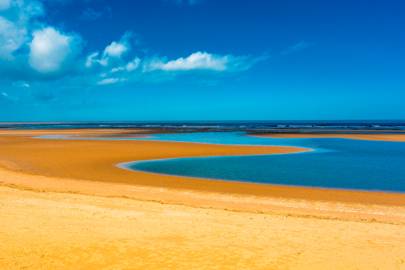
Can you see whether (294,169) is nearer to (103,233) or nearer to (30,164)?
(103,233)

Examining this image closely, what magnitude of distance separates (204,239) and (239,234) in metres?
0.93

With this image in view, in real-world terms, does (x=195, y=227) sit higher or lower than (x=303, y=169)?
higher

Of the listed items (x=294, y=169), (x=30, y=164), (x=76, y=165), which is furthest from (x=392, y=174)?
(x=30, y=164)

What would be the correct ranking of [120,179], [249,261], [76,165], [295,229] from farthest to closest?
1. [76,165]
2. [120,179]
3. [295,229]
4. [249,261]

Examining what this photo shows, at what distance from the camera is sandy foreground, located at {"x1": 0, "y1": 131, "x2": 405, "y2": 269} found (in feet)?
23.9

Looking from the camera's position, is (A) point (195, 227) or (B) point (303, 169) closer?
(A) point (195, 227)

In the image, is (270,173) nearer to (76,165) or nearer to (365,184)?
(365,184)

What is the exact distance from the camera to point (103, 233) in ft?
29.0

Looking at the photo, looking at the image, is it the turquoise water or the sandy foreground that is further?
the turquoise water

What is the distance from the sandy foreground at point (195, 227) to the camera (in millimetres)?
7289

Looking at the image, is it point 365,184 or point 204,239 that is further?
point 365,184

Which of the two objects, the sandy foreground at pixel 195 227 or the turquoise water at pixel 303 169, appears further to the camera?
the turquoise water at pixel 303 169

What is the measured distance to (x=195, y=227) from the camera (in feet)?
31.1

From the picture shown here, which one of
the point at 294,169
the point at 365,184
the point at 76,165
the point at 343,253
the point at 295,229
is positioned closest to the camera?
the point at 343,253
